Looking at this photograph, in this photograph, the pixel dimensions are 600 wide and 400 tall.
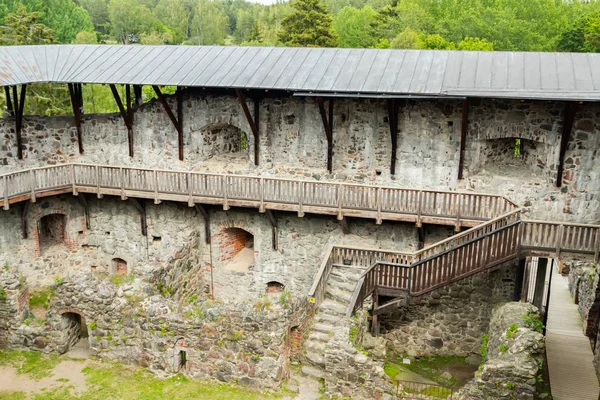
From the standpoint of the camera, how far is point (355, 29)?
59.7 m

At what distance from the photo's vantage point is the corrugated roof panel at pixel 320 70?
17375mm

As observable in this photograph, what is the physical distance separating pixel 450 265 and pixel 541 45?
42078mm

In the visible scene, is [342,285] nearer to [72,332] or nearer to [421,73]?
[421,73]

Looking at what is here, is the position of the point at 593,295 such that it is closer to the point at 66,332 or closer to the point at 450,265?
the point at 450,265

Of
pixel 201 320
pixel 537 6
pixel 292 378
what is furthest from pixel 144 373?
pixel 537 6

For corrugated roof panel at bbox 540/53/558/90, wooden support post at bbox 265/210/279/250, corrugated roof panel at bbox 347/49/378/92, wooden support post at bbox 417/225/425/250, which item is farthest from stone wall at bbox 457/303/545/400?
wooden support post at bbox 265/210/279/250

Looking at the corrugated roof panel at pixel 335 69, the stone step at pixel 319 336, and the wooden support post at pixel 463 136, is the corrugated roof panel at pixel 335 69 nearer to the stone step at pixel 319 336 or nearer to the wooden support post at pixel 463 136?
the wooden support post at pixel 463 136

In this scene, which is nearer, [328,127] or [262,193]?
[262,193]

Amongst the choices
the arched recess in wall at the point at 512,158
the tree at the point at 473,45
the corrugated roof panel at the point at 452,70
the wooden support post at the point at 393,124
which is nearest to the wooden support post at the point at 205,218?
the wooden support post at the point at 393,124

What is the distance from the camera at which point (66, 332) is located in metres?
15.0

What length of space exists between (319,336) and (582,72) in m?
10.2

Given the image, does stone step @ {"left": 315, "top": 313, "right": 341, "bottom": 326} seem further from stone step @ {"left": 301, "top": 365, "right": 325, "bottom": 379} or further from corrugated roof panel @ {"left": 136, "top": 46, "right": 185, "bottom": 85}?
corrugated roof panel @ {"left": 136, "top": 46, "right": 185, "bottom": 85}

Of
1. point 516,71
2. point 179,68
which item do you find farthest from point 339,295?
point 179,68

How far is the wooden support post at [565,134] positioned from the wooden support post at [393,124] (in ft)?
15.1
